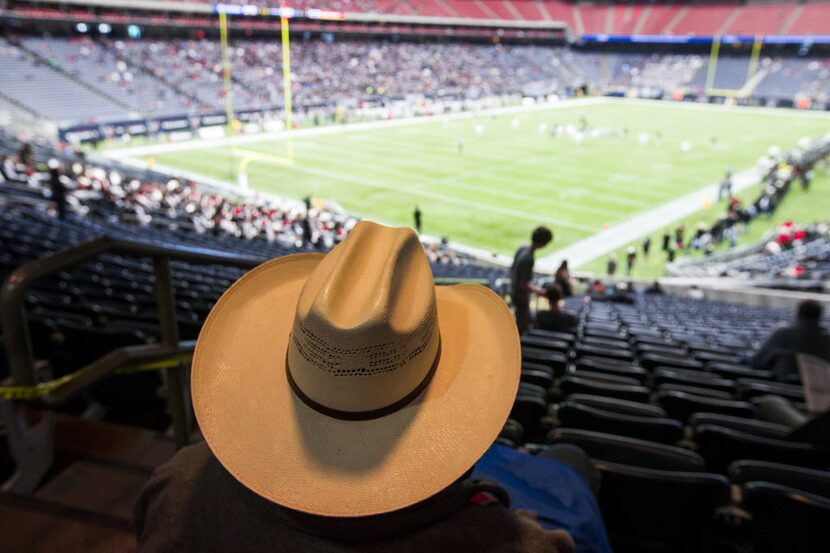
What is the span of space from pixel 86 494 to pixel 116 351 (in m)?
0.63

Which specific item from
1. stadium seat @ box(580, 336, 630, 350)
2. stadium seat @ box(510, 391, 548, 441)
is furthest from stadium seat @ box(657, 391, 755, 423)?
stadium seat @ box(580, 336, 630, 350)

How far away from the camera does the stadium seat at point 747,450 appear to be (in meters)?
3.04

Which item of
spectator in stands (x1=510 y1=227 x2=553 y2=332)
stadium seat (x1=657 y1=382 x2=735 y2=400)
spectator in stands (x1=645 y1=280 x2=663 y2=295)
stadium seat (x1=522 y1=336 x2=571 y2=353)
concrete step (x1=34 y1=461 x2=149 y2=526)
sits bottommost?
spectator in stands (x1=645 y1=280 x2=663 y2=295)

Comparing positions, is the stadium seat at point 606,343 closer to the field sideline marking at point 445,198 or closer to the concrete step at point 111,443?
the concrete step at point 111,443

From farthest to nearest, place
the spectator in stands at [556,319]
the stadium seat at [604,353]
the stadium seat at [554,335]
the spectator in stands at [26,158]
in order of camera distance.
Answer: the spectator in stands at [26,158] < the spectator in stands at [556,319] < the stadium seat at [554,335] < the stadium seat at [604,353]

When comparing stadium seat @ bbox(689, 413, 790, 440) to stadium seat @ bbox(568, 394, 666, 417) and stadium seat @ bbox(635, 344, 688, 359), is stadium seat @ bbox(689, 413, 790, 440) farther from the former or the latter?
stadium seat @ bbox(635, 344, 688, 359)

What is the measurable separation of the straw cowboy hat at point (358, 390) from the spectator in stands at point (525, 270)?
194 inches

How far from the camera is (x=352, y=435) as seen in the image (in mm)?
1386

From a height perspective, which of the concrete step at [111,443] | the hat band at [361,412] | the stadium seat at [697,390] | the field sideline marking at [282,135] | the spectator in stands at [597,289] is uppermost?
the field sideline marking at [282,135]

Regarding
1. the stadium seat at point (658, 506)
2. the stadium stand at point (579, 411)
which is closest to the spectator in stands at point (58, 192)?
the stadium stand at point (579, 411)

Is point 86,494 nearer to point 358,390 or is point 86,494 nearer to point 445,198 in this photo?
point 358,390

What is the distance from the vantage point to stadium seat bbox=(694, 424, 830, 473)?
3.04m

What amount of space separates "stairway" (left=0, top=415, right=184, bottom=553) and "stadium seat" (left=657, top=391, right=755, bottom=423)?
10.1ft

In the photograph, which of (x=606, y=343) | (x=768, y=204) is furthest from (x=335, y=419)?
(x=768, y=204)
